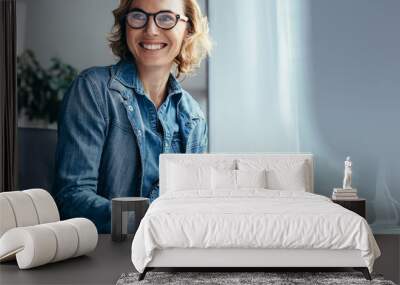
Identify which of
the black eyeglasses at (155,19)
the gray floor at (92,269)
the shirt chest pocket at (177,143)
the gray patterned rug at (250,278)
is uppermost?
the black eyeglasses at (155,19)

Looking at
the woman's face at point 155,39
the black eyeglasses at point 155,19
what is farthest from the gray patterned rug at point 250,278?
the black eyeglasses at point 155,19

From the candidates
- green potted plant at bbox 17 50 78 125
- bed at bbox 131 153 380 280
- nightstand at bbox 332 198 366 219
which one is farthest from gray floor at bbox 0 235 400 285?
green potted plant at bbox 17 50 78 125

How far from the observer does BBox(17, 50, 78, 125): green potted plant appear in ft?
23.3

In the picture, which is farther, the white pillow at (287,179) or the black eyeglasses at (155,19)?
the black eyeglasses at (155,19)

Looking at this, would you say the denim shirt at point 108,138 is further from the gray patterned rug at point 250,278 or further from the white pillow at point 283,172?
the gray patterned rug at point 250,278

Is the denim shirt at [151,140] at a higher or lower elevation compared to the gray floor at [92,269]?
higher

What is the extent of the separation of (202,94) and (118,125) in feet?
3.15

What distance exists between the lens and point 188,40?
23.0 feet

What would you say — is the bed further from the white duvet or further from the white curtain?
the white curtain

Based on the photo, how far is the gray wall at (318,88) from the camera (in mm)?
6938

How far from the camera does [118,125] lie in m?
6.82

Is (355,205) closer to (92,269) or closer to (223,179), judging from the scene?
(223,179)

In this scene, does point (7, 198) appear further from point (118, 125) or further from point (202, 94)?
point (202, 94)

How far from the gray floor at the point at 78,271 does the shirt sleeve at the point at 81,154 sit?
46.1 inches
